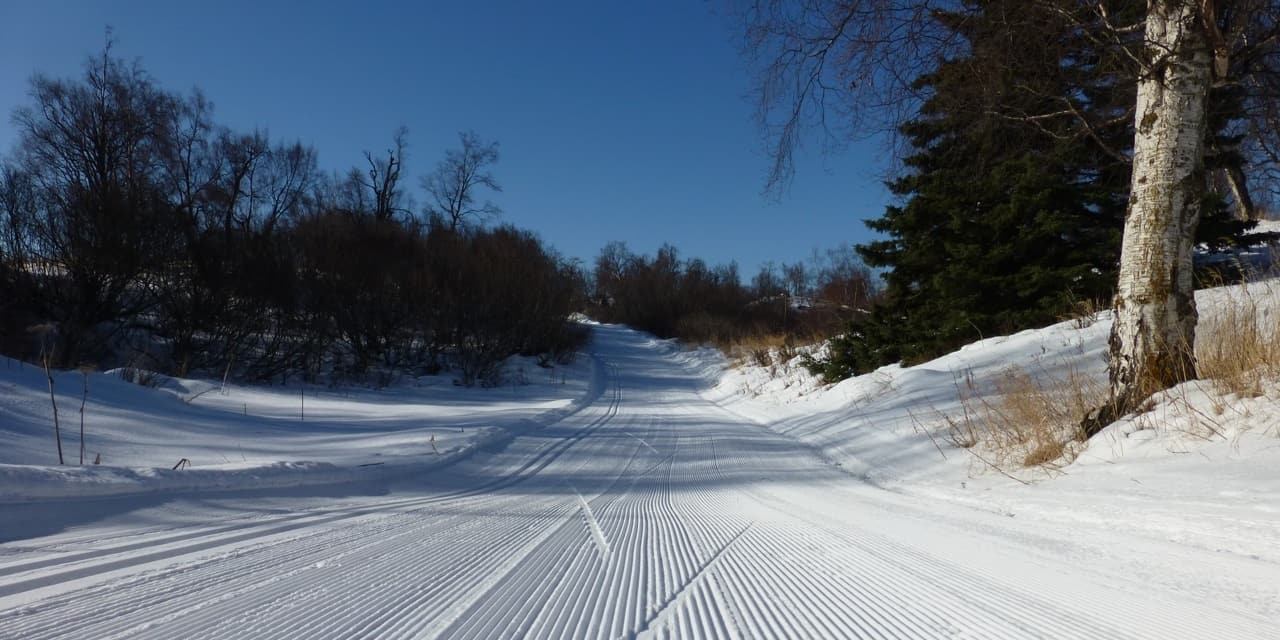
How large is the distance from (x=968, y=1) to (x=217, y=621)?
6980 millimetres

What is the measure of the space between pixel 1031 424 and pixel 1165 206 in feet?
6.41

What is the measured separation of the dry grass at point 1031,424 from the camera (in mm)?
4578

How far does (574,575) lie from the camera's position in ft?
8.39

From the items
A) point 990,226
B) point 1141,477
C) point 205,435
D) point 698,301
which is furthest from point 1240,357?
point 698,301

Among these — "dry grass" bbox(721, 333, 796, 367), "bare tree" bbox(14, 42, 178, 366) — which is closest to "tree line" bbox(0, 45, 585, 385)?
"bare tree" bbox(14, 42, 178, 366)

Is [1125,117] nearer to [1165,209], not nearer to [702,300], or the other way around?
[1165,209]

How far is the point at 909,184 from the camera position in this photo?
41.3ft

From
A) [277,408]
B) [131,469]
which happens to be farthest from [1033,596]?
[277,408]

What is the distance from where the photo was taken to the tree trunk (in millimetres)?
4305

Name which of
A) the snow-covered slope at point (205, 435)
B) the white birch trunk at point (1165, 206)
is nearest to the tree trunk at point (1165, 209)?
the white birch trunk at point (1165, 206)

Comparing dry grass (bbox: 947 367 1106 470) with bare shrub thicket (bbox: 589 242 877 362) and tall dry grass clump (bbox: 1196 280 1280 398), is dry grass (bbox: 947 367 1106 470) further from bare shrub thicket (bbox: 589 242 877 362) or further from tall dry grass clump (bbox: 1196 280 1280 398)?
Answer: bare shrub thicket (bbox: 589 242 877 362)

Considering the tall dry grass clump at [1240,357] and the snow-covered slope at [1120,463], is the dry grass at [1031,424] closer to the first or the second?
the snow-covered slope at [1120,463]

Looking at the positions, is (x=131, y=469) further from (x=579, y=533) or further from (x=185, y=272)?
(x=185, y=272)

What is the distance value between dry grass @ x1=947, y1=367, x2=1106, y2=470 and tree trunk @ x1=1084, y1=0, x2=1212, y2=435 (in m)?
0.32
